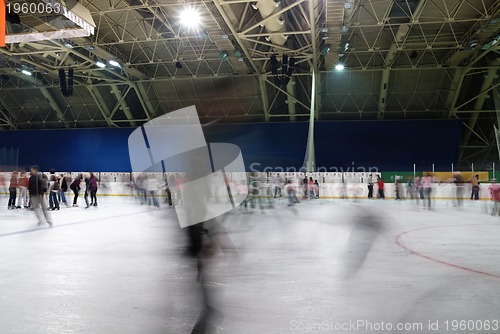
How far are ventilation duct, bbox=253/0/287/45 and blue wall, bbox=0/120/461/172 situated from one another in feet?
27.8

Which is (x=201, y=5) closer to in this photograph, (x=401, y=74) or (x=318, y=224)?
(x=318, y=224)

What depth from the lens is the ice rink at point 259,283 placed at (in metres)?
3.07

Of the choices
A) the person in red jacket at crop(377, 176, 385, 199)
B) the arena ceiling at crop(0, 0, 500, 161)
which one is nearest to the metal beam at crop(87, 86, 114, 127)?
the arena ceiling at crop(0, 0, 500, 161)

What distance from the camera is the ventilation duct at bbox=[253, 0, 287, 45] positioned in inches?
597

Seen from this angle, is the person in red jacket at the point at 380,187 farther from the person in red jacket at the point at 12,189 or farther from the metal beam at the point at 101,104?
the metal beam at the point at 101,104

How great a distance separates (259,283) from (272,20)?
14.5m

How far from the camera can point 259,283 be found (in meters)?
4.29

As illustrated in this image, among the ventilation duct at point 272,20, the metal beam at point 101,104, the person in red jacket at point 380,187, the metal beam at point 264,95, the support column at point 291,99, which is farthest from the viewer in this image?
the metal beam at point 101,104

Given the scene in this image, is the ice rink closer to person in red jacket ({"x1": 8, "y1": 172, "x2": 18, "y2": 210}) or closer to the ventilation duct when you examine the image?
person in red jacket ({"x1": 8, "y1": 172, "x2": 18, "y2": 210})

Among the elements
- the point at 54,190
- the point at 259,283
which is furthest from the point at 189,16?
the point at 259,283

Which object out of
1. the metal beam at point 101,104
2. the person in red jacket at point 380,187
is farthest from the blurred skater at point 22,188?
the person in red jacket at point 380,187

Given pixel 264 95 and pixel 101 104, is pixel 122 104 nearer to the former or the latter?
pixel 101 104

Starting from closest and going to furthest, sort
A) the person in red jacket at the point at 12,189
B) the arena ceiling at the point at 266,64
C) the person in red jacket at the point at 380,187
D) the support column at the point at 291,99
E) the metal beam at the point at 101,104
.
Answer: the person in red jacket at the point at 12,189 → the arena ceiling at the point at 266,64 → the person in red jacket at the point at 380,187 → the support column at the point at 291,99 → the metal beam at the point at 101,104

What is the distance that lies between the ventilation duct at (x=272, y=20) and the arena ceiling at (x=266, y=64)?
0.18 feet
